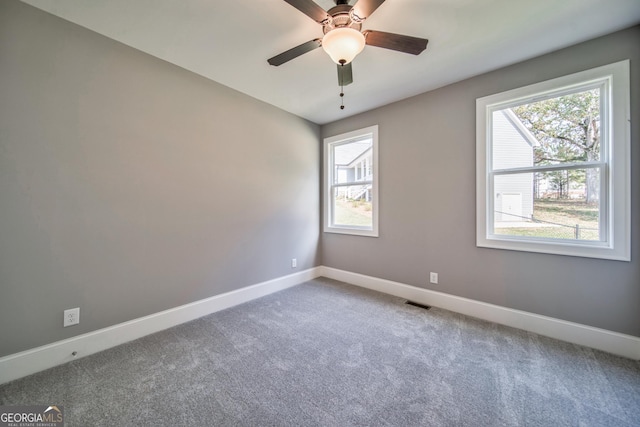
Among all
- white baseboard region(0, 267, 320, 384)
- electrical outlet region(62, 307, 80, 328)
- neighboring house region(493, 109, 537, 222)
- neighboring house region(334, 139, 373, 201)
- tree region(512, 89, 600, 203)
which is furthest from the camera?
neighboring house region(334, 139, 373, 201)

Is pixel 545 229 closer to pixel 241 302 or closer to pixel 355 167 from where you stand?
pixel 355 167

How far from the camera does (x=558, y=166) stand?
7.18ft

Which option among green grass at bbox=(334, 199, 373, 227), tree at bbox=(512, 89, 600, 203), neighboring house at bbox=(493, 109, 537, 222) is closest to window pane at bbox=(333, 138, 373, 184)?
green grass at bbox=(334, 199, 373, 227)

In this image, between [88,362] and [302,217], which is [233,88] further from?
[88,362]

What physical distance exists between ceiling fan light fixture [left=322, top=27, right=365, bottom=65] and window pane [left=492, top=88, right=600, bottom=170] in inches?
72.7

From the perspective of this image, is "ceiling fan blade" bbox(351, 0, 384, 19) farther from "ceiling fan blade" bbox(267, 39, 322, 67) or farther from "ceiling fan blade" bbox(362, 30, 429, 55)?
"ceiling fan blade" bbox(267, 39, 322, 67)

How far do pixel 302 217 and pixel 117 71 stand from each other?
8.45 ft

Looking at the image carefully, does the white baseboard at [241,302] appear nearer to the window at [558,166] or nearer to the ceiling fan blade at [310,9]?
the window at [558,166]

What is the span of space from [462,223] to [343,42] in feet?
7.21

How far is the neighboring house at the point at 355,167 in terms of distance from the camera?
A: 140 inches

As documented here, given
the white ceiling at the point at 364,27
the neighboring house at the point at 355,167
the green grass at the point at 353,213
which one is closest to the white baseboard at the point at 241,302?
the green grass at the point at 353,213

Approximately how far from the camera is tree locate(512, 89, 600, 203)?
81.1 inches

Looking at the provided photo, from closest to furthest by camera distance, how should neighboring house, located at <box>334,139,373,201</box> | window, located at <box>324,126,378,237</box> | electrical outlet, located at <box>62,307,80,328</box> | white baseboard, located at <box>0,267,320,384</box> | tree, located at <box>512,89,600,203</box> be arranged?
white baseboard, located at <box>0,267,320,384</box>, electrical outlet, located at <box>62,307,80,328</box>, tree, located at <box>512,89,600,203</box>, window, located at <box>324,126,378,237</box>, neighboring house, located at <box>334,139,373,201</box>

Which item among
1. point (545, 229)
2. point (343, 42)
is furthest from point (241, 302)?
point (545, 229)
